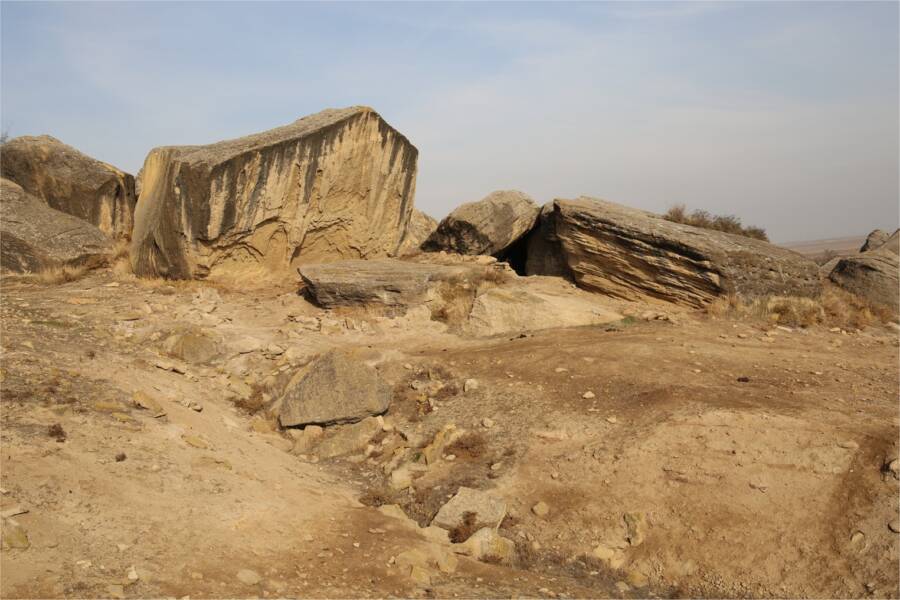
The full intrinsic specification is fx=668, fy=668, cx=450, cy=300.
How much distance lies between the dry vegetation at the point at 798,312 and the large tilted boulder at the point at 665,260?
17cm

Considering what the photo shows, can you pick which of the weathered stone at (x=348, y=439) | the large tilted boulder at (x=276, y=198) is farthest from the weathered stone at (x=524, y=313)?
the large tilted boulder at (x=276, y=198)

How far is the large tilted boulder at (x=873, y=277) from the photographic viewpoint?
10812 mm

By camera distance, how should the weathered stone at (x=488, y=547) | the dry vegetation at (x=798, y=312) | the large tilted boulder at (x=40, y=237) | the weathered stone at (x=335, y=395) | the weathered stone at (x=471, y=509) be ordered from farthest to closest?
the large tilted boulder at (x=40, y=237) → the dry vegetation at (x=798, y=312) → the weathered stone at (x=335, y=395) → the weathered stone at (x=471, y=509) → the weathered stone at (x=488, y=547)

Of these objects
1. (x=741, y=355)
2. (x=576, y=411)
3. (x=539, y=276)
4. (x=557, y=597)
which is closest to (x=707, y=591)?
(x=557, y=597)

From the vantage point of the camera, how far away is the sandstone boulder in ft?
43.3

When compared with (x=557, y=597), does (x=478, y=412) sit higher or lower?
higher

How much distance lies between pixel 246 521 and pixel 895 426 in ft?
16.9

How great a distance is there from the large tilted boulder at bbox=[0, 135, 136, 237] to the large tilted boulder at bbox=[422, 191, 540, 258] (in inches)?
244

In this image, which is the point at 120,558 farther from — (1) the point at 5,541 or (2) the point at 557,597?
(2) the point at 557,597

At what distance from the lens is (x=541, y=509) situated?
5.37m

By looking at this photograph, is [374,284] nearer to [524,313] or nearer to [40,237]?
[524,313]

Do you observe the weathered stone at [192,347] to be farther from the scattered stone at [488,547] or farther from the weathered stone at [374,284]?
the scattered stone at [488,547]

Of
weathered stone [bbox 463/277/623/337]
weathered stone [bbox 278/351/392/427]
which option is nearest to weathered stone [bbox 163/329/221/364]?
weathered stone [bbox 278/351/392/427]

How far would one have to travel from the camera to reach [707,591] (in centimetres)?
460
